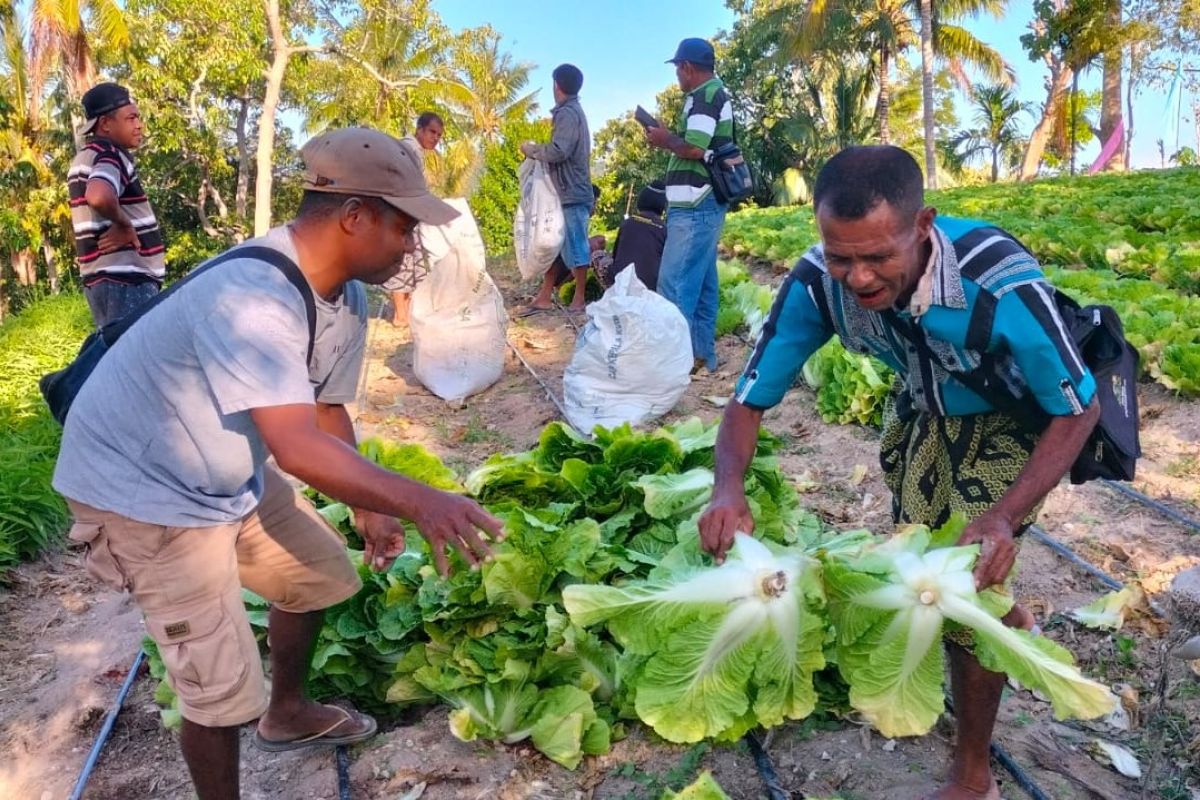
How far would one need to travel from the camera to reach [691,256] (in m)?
6.41

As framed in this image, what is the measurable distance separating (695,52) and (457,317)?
264cm

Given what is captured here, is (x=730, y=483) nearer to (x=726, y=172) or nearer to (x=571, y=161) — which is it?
(x=726, y=172)

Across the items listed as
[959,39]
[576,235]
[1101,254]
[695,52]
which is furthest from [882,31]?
[695,52]

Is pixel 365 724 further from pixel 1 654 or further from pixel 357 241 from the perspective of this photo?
pixel 1 654

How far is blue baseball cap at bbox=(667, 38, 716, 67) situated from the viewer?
6094 millimetres

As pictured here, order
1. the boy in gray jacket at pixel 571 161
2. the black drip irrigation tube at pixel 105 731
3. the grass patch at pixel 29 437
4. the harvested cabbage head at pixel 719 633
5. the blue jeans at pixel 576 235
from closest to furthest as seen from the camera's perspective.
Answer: the harvested cabbage head at pixel 719 633 < the black drip irrigation tube at pixel 105 731 < the grass patch at pixel 29 437 < the boy in gray jacket at pixel 571 161 < the blue jeans at pixel 576 235

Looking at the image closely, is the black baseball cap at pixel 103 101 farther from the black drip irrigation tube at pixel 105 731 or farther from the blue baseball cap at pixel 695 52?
the blue baseball cap at pixel 695 52

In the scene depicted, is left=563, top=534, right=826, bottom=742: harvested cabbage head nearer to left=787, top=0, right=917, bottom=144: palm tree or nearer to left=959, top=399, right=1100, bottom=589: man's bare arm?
Result: left=959, top=399, right=1100, bottom=589: man's bare arm

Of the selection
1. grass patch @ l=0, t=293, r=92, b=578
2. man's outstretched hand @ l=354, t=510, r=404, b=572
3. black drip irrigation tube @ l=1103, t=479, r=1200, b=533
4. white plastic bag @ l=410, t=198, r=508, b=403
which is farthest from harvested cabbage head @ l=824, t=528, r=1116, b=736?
white plastic bag @ l=410, t=198, r=508, b=403

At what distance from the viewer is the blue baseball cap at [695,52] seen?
609 cm

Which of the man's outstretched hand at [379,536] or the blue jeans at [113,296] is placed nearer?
the man's outstretched hand at [379,536]

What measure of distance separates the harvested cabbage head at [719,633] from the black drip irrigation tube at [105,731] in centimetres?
178

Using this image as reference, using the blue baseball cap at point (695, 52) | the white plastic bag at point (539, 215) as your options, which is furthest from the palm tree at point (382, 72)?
the blue baseball cap at point (695, 52)

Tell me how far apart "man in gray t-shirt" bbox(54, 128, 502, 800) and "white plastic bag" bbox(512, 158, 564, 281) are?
257 inches
